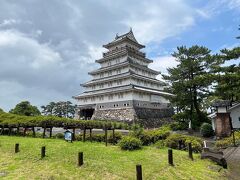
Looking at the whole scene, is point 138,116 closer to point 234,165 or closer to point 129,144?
point 129,144

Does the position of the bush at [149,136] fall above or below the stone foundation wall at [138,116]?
below

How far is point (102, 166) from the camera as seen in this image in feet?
34.3

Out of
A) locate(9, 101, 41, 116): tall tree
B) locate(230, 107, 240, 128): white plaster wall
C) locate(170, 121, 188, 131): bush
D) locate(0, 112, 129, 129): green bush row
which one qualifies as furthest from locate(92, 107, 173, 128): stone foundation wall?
locate(0, 112, 129, 129): green bush row

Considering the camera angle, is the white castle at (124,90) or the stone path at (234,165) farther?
the white castle at (124,90)

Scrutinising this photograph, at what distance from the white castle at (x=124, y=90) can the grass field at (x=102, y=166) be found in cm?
2579

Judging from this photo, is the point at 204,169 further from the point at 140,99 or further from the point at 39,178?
the point at 140,99

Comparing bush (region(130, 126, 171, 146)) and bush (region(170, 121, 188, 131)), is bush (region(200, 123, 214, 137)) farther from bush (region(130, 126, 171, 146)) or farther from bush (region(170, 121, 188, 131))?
bush (region(130, 126, 171, 146))

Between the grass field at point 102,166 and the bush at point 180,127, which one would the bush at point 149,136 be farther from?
the bush at point 180,127

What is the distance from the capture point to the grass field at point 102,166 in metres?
9.70

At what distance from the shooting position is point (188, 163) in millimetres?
11586

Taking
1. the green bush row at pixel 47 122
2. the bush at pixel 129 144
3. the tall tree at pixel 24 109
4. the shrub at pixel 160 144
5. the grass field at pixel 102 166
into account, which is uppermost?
the tall tree at pixel 24 109

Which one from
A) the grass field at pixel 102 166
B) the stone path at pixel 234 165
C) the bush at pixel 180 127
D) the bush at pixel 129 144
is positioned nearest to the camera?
the grass field at pixel 102 166

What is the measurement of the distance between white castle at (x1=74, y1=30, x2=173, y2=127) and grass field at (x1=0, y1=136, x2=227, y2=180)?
25.8 metres

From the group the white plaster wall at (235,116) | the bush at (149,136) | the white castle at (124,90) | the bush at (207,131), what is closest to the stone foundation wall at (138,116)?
the white castle at (124,90)
